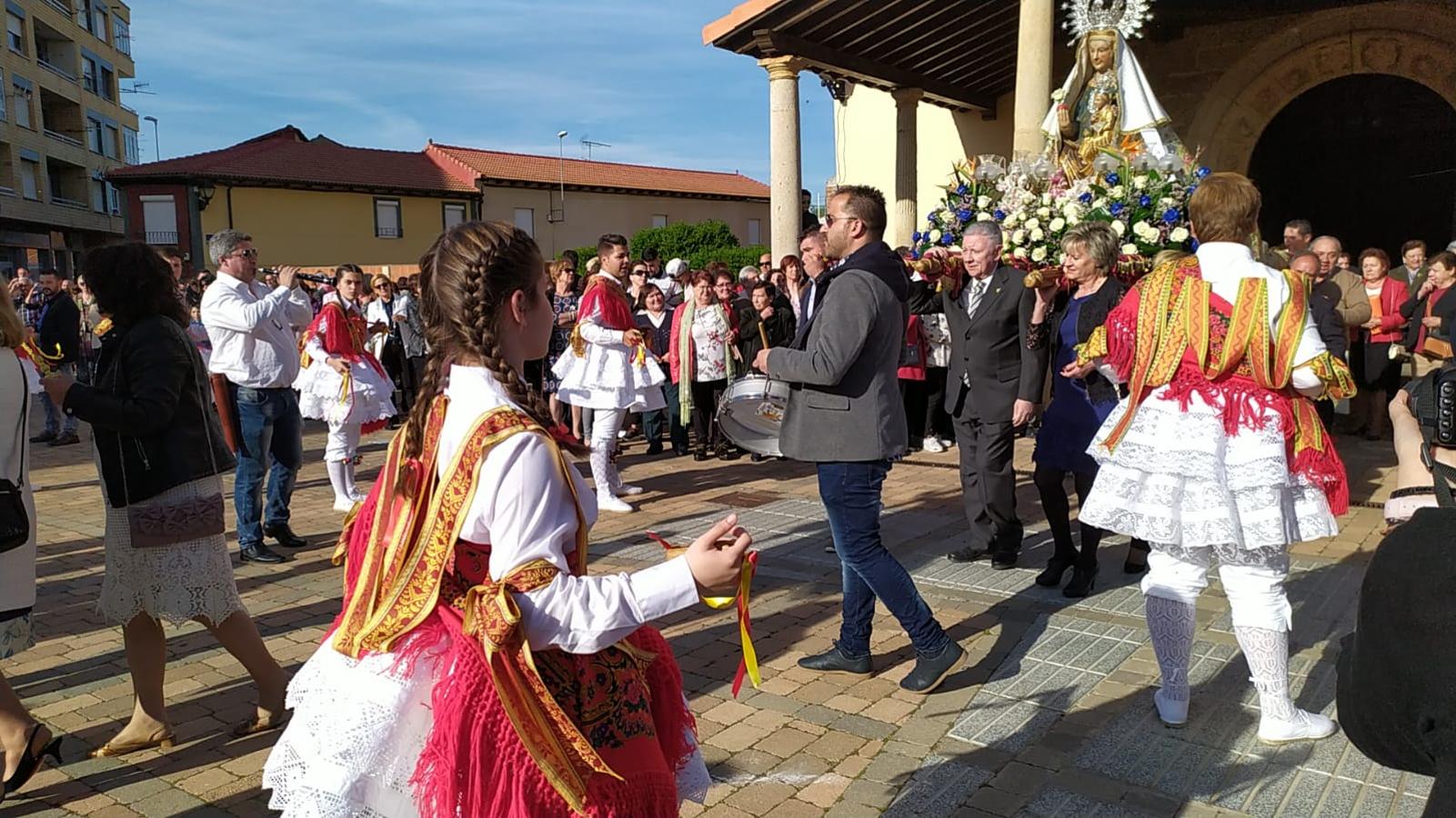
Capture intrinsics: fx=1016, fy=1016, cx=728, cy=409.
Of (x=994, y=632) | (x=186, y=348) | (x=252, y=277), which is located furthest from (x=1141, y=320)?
(x=252, y=277)

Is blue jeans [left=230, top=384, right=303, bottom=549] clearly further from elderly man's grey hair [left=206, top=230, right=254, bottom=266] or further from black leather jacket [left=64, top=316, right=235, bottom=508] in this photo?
black leather jacket [left=64, top=316, right=235, bottom=508]

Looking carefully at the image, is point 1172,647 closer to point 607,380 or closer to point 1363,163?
point 607,380

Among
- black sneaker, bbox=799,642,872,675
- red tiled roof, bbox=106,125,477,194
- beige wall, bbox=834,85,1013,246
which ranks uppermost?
red tiled roof, bbox=106,125,477,194

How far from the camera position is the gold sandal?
3.91 meters

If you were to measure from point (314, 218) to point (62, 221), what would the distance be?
52.9ft

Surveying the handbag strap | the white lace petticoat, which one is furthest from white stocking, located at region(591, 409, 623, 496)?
the white lace petticoat

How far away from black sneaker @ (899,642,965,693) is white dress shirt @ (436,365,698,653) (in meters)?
2.59

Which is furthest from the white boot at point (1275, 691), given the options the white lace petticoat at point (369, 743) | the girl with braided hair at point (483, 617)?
the white lace petticoat at point (369, 743)

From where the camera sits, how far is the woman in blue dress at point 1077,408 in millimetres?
5434

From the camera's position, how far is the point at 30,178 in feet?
144

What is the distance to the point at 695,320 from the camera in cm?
1019

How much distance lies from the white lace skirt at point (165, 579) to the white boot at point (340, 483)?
4129 millimetres

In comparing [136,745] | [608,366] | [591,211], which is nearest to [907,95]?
[608,366]

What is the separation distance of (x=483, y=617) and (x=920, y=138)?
18.7 metres
